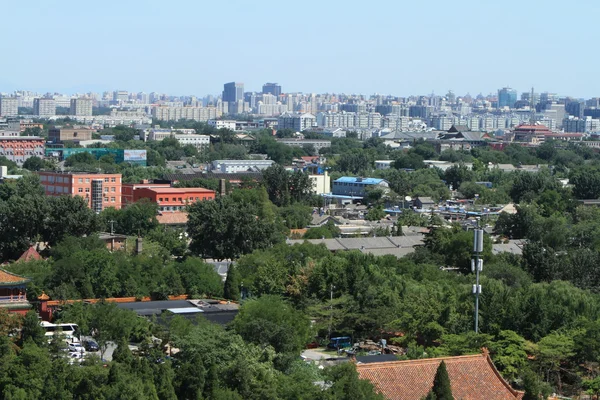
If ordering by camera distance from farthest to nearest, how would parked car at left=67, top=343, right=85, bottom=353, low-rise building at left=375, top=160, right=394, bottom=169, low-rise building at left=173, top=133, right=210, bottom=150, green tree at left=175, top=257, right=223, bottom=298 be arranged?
1. low-rise building at left=173, top=133, right=210, bottom=150
2. low-rise building at left=375, top=160, right=394, bottom=169
3. green tree at left=175, top=257, right=223, bottom=298
4. parked car at left=67, top=343, right=85, bottom=353

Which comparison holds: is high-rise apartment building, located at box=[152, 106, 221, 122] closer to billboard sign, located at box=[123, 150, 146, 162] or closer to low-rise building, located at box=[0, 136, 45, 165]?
low-rise building, located at box=[0, 136, 45, 165]

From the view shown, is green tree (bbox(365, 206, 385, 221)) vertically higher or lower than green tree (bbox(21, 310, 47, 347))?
lower

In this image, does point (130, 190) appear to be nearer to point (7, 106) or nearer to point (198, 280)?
point (198, 280)

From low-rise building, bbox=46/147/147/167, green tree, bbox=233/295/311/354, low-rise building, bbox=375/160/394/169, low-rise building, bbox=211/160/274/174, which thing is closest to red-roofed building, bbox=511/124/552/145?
low-rise building, bbox=375/160/394/169

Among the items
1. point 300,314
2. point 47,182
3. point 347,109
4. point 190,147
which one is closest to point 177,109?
point 347,109

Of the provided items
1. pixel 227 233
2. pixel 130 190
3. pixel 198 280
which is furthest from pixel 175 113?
pixel 198 280

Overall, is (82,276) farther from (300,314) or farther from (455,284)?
(455,284)

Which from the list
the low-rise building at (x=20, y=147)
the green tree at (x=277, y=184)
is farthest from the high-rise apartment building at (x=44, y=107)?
the green tree at (x=277, y=184)
